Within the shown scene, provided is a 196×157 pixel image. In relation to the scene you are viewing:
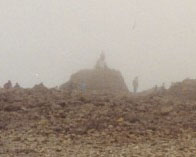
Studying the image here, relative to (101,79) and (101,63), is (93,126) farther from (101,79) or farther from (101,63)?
(101,63)

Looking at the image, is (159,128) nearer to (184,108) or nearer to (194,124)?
(194,124)

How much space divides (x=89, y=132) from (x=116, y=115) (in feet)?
4.43

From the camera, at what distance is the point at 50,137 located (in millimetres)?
10188

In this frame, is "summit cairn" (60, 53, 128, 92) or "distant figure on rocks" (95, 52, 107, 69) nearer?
"summit cairn" (60, 53, 128, 92)

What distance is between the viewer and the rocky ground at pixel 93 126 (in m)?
9.34

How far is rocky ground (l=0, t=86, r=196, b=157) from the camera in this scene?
9.34 metres

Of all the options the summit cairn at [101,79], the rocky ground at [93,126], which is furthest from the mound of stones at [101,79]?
the rocky ground at [93,126]

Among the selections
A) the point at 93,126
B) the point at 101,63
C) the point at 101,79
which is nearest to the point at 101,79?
the point at 101,79

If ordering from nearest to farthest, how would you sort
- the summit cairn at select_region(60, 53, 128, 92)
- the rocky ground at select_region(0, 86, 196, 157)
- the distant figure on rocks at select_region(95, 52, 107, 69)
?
the rocky ground at select_region(0, 86, 196, 157), the summit cairn at select_region(60, 53, 128, 92), the distant figure on rocks at select_region(95, 52, 107, 69)

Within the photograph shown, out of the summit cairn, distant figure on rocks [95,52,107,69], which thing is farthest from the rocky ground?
distant figure on rocks [95,52,107,69]

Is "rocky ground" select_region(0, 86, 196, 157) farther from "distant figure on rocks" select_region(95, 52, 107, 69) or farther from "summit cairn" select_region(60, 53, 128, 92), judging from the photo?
"distant figure on rocks" select_region(95, 52, 107, 69)

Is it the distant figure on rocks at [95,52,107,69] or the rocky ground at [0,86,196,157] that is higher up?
the distant figure on rocks at [95,52,107,69]

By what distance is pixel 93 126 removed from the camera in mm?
10773

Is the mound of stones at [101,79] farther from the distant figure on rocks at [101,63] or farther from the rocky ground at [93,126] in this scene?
the rocky ground at [93,126]
